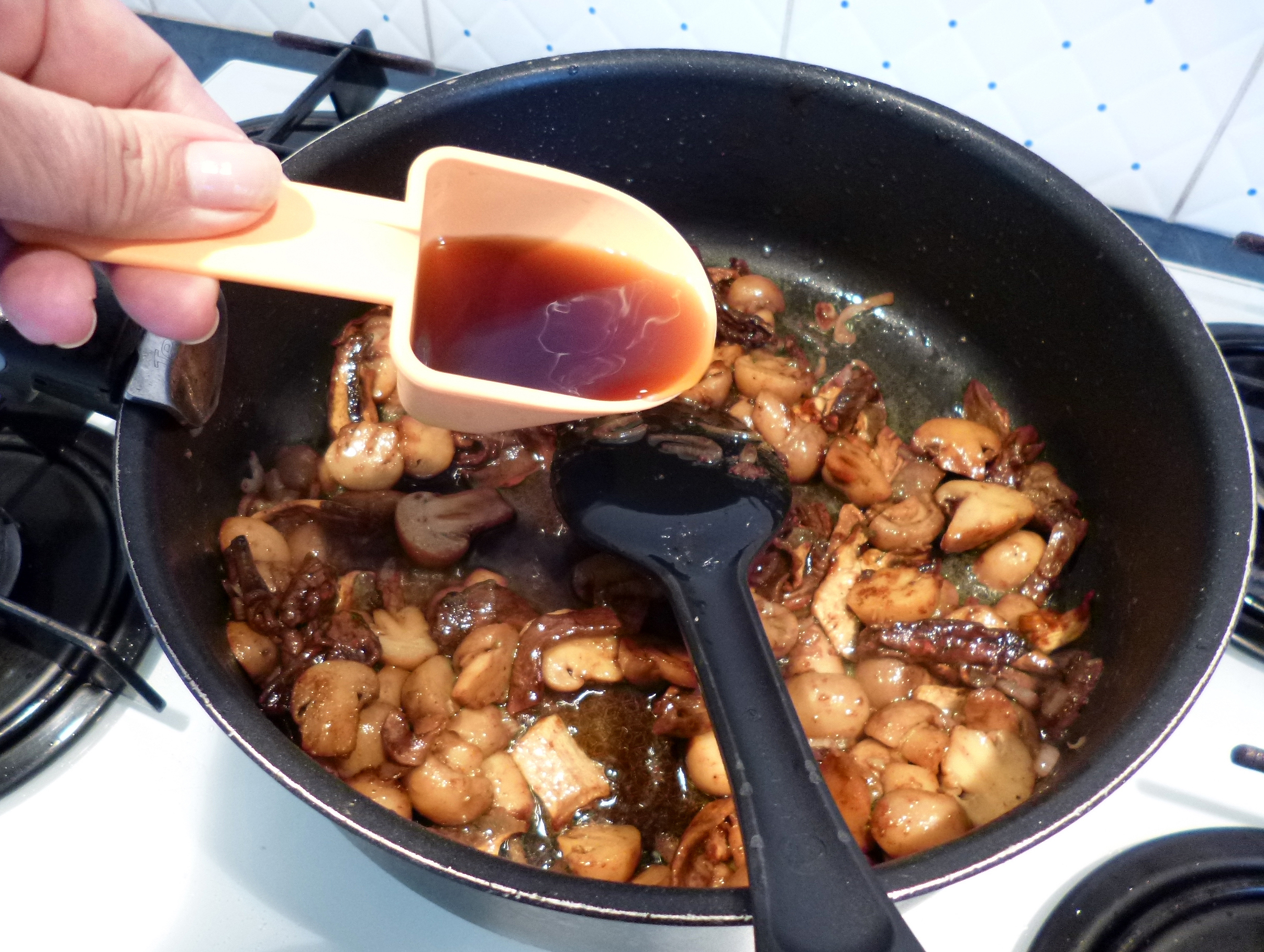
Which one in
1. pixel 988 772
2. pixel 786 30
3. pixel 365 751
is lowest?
pixel 365 751

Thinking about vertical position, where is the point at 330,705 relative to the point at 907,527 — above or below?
below

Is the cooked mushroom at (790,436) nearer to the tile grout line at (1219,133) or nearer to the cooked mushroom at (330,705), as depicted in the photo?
the cooked mushroom at (330,705)

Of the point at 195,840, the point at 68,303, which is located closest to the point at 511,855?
the point at 195,840

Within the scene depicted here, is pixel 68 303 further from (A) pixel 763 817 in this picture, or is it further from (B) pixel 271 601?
(A) pixel 763 817

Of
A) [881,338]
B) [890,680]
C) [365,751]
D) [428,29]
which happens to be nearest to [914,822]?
[890,680]

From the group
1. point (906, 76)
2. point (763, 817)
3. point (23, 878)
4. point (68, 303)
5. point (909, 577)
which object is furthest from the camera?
point (906, 76)

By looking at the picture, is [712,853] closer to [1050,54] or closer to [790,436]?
[790,436]
